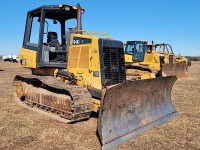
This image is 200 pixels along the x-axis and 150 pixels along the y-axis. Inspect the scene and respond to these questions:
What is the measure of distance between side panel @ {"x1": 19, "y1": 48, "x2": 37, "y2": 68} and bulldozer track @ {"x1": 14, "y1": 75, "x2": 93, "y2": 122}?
0.45 metres

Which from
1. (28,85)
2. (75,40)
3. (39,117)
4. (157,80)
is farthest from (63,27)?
(157,80)

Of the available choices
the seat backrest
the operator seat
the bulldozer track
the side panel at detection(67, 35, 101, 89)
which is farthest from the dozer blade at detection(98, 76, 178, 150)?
the seat backrest

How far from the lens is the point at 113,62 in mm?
7652

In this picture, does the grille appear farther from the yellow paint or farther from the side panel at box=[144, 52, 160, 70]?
the side panel at box=[144, 52, 160, 70]

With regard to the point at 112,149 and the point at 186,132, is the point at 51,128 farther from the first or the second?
the point at 186,132

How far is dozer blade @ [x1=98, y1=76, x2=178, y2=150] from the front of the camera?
5.65 meters

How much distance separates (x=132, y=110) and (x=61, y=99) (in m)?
1.88

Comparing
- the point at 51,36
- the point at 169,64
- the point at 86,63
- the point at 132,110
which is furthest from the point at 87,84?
the point at 169,64

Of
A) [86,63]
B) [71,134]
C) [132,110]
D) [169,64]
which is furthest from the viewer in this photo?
[169,64]

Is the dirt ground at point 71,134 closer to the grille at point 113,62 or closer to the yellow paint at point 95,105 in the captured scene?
the yellow paint at point 95,105

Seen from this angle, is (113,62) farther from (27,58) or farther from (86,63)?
(27,58)

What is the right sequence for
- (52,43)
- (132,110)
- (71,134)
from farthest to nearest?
(52,43) < (132,110) < (71,134)

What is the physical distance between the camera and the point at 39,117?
7.72 metres

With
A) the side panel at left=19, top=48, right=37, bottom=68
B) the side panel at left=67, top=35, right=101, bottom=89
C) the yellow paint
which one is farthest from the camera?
the side panel at left=19, top=48, right=37, bottom=68
